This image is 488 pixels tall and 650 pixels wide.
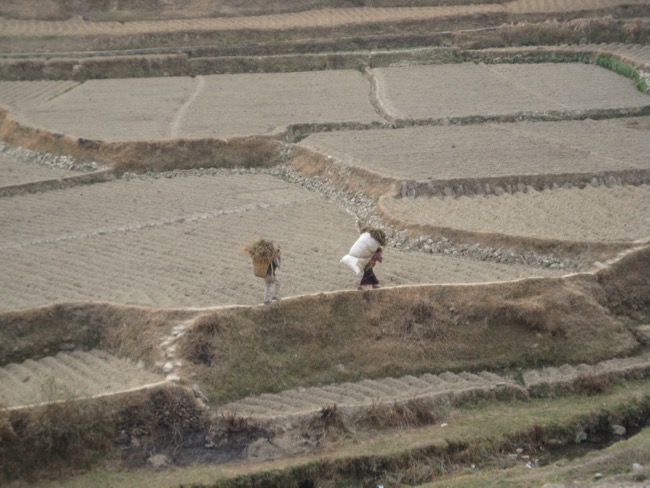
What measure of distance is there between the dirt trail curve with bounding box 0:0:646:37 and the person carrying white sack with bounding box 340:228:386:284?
74.6 ft

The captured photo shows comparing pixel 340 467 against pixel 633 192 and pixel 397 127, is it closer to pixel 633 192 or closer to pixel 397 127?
pixel 633 192

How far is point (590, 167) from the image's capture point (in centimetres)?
2308

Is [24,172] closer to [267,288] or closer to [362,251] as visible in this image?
[267,288]

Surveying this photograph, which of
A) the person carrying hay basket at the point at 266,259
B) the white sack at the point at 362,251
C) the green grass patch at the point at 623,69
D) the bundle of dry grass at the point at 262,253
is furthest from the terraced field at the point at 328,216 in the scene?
the bundle of dry grass at the point at 262,253

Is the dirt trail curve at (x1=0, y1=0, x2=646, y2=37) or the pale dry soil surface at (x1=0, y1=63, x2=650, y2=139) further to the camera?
the dirt trail curve at (x1=0, y1=0, x2=646, y2=37)

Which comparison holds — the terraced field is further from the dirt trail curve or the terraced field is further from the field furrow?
the dirt trail curve

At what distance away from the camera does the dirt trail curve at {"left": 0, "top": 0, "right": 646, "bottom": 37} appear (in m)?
37.5

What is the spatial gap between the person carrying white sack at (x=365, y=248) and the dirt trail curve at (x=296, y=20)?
2275 centimetres

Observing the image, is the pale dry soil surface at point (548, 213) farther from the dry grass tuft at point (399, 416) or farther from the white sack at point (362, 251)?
the dry grass tuft at point (399, 416)

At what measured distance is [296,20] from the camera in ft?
128

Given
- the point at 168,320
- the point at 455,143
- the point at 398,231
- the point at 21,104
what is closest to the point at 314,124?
the point at 455,143

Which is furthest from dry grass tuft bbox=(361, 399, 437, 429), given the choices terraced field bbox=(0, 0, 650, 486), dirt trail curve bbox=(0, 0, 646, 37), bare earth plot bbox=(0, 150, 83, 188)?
dirt trail curve bbox=(0, 0, 646, 37)

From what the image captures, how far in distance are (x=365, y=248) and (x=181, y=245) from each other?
507 centimetres

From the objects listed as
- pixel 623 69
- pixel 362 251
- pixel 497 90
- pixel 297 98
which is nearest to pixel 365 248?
pixel 362 251
